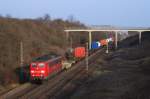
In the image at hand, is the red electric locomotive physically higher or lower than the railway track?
higher

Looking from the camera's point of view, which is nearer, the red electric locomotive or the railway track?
the railway track

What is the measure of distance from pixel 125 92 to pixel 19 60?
30.5 metres

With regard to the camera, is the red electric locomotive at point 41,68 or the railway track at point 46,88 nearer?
the railway track at point 46,88

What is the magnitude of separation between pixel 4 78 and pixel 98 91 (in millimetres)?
16274

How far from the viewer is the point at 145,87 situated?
39.0 meters

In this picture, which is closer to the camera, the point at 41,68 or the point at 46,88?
the point at 46,88

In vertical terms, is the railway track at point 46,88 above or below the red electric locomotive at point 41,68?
below

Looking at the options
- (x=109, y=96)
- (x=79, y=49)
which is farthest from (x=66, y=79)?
(x=79, y=49)

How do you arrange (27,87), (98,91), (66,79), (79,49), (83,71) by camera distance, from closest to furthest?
(98,91) → (27,87) → (66,79) → (83,71) → (79,49)

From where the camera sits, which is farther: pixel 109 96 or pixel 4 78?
pixel 4 78

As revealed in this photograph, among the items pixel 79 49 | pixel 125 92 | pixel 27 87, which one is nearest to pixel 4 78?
pixel 27 87

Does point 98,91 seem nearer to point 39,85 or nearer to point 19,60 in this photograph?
point 39,85

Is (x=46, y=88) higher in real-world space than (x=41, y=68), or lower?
lower

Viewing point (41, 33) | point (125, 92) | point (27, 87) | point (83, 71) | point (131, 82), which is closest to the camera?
point (125, 92)
